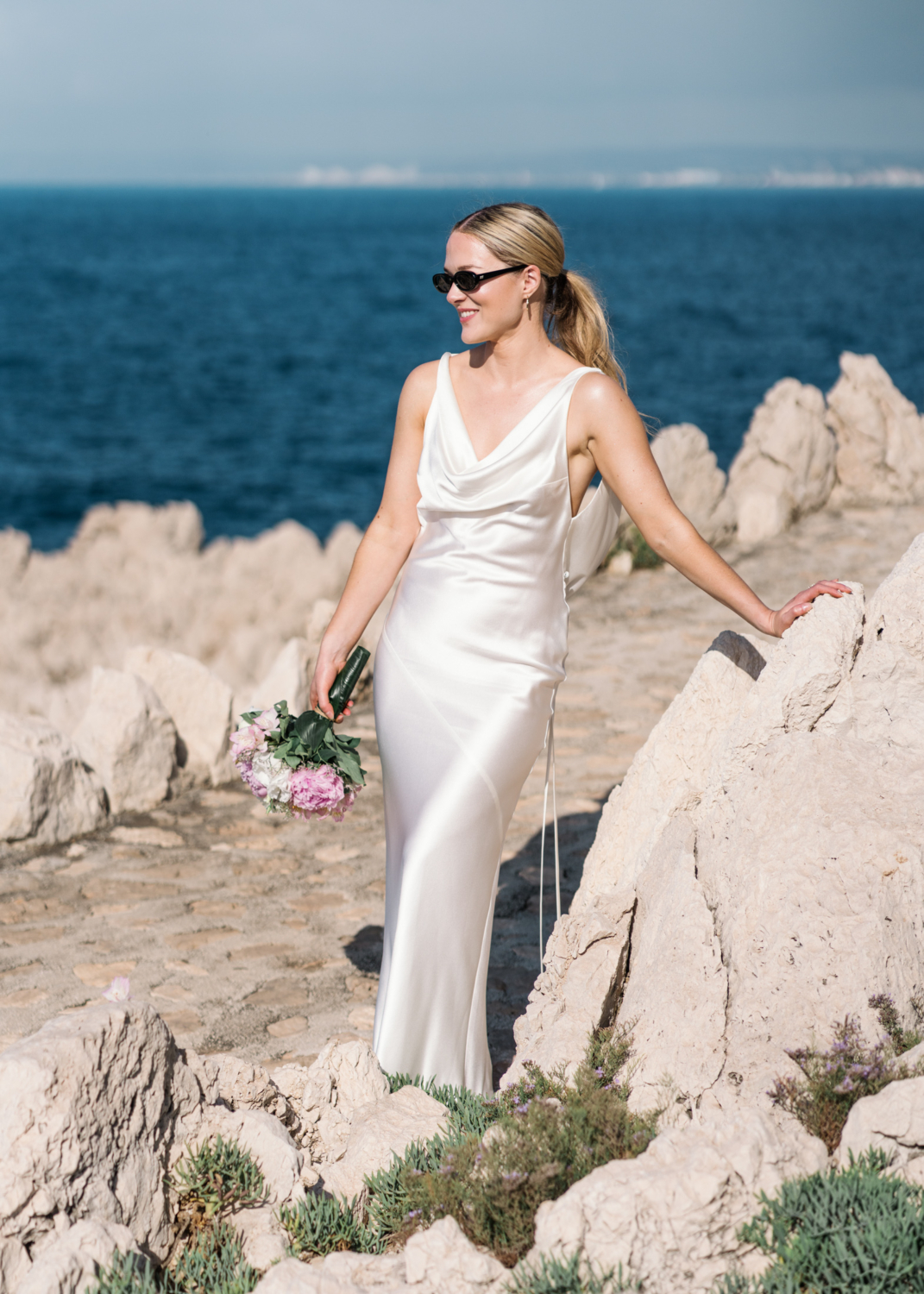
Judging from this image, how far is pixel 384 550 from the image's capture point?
13.2ft

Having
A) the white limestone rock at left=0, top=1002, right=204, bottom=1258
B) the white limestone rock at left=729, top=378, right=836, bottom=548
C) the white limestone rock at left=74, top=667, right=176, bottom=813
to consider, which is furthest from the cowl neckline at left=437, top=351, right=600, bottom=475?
the white limestone rock at left=729, top=378, right=836, bottom=548

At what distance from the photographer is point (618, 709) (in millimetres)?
8117

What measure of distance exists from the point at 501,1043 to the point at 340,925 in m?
1.25

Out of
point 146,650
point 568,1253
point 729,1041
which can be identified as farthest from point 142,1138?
point 146,650

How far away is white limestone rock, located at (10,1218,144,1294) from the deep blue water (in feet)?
8.71

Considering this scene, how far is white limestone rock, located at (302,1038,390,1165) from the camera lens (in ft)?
11.1

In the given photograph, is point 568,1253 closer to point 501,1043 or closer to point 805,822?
point 805,822

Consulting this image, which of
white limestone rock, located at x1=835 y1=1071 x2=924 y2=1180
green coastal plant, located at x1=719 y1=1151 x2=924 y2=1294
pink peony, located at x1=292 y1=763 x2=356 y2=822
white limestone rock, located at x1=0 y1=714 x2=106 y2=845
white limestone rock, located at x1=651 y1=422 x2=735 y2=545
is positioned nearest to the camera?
green coastal plant, located at x1=719 y1=1151 x2=924 y2=1294

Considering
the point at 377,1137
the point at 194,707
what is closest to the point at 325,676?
the point at 377,1137

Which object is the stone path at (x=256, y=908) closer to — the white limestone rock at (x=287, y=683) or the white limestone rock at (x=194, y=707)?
the white limestone rock at (x=194, y=707)

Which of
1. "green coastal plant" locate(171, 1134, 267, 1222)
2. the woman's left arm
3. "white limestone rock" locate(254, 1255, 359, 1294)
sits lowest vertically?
"green coastal plant" locate(171, 1134, 267, 1222)

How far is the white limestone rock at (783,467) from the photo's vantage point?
12.1m

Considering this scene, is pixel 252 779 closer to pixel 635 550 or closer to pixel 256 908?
pixel 256 908

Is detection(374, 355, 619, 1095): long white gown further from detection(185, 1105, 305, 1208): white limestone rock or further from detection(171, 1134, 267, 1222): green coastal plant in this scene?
detection(171, 1134, 267, 1222): green coastal plant
